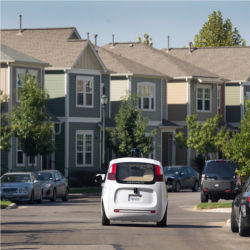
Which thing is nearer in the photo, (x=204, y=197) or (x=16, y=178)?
(x=204, y=197)

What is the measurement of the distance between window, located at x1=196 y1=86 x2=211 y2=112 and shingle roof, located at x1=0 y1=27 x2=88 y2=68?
450 inches

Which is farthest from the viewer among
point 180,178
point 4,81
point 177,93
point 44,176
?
point 177,93

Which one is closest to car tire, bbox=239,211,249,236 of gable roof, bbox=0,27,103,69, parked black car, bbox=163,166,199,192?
parked black car, bbox=163,166,199,192

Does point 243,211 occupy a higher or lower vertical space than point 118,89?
lower

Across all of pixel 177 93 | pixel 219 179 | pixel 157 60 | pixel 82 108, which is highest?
pixel 157 60

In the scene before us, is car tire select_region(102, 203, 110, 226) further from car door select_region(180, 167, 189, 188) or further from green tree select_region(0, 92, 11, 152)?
car door select_region(180, 167, 189, 188)

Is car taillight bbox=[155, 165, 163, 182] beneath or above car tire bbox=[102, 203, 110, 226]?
above

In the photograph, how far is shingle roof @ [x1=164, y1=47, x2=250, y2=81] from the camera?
6969 centimetres

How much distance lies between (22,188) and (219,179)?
844cm

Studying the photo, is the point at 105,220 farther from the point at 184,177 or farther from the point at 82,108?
the point at 82,108

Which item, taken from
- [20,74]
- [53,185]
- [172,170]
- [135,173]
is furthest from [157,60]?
[135,173]

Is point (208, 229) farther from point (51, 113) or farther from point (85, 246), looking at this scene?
point (51, 113)

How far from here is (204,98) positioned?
66875mm

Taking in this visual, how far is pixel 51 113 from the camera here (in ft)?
182
